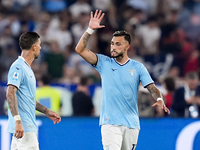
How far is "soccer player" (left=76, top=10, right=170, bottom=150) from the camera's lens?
6117 millimetres

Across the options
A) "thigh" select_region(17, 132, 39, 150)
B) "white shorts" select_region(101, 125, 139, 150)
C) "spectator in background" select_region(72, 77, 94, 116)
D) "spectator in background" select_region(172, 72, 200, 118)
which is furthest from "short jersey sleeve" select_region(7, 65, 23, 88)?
"spectator in background" select_region(172, 72, 200, 118)

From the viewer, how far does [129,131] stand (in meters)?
6.18

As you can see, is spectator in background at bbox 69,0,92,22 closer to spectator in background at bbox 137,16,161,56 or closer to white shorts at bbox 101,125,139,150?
spectator in background at bbox 137,16,161,56

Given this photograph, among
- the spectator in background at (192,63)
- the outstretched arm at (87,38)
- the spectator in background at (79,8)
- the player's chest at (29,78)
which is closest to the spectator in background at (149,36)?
the spectator in background at (192,63)

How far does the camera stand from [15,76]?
17.6 ft

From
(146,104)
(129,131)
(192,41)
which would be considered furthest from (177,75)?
(129,131)

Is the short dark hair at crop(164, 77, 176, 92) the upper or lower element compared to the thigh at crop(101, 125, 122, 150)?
upper

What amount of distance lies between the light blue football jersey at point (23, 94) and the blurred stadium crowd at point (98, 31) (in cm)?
616

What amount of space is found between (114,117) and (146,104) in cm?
296

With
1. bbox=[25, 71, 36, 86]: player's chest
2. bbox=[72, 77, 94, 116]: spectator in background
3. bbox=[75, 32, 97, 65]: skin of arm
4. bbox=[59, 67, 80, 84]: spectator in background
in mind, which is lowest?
bbox=[72, 77, 94, 116]: spectator in background

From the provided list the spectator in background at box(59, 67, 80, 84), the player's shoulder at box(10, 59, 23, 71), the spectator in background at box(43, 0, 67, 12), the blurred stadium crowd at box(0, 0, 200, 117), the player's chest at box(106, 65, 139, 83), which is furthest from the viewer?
the spectator in background at box(43, 0, 67, 12)

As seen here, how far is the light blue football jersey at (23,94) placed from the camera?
5.38m

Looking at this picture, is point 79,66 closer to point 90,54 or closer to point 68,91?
point 68,91

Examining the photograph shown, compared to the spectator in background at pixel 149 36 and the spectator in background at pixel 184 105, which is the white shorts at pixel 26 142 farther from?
the spectator in background at pixel 149 36
